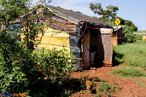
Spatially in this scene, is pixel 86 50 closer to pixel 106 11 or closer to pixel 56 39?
pixel 56 39

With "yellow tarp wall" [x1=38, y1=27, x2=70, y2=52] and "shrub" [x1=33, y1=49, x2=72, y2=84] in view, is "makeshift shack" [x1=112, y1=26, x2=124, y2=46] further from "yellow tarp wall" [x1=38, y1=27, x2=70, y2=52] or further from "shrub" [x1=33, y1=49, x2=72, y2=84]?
"shrub" [x1=33, y1=49, x2=72, y2=84]

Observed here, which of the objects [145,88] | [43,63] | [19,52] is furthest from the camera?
[145,88]

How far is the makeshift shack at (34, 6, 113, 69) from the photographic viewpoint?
1477 cm

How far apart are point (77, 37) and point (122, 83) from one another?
342 cm

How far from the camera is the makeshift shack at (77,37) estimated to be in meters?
14.8

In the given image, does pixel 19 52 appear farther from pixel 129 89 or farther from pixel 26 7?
pixel 129 89

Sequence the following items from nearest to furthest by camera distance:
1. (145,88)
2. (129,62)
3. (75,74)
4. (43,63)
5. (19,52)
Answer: (19,52) → (43,63) → (145,88) → (75,74) → (129,62)

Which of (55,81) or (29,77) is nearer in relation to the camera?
(29,77)

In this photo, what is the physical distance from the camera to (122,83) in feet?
40.9

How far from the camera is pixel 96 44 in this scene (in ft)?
58.1

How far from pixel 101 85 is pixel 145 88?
1697mm

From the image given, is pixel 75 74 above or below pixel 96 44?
below

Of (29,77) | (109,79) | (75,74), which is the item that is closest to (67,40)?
(75,74)

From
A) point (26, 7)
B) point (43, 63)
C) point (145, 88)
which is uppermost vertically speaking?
point (26, 7)
